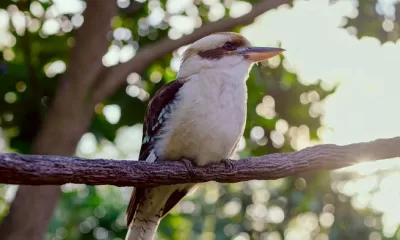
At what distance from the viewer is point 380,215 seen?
14.3ft

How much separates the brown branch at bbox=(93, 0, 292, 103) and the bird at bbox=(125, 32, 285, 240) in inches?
25.4

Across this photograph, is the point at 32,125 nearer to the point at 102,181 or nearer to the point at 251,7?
the point at 251,7

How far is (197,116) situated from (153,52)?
1.09 m

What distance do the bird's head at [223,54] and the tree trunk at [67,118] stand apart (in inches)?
29.9

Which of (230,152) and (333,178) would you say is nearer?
(230,152)

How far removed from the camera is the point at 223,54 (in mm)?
2678

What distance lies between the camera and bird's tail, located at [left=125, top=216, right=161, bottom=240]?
2.71 meters

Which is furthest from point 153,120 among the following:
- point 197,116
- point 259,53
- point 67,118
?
point 67,118

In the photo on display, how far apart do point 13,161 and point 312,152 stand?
0.96m

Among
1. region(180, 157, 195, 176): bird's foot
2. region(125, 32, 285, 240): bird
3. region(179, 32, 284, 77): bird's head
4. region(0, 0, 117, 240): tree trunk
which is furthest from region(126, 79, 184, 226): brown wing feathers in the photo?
region(0, 0, 117, 240): tree trunk

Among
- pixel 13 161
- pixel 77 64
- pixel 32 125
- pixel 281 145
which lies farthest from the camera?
pixel 281 145

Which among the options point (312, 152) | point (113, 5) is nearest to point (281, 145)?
point (113, 5)

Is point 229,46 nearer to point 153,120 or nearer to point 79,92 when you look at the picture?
point 153,120

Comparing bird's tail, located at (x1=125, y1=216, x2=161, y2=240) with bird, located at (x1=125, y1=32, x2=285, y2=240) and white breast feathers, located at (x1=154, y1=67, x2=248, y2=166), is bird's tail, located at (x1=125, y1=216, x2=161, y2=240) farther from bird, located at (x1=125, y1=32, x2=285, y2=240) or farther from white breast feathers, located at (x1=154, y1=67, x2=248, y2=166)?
white breast feathers, located at (x1=154, y1=67, x2=248, y2=166)
